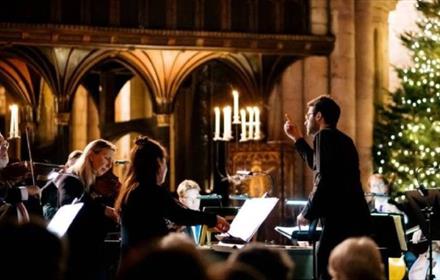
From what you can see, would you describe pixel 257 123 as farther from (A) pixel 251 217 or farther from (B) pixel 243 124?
(A) pixel 251 217

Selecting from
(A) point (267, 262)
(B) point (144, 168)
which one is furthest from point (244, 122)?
(A) point (267, 262)

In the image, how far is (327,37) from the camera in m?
18.2

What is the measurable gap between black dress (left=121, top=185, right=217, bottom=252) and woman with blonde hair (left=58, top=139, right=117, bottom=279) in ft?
2.16

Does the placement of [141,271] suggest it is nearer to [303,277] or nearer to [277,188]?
[303,277]

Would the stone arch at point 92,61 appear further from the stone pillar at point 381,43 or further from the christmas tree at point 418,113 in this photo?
the stone pillar at point 381,43

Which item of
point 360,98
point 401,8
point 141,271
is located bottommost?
point 141,271

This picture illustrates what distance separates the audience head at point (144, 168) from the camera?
316 inches

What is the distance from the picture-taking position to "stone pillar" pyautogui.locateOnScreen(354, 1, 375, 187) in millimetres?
19484

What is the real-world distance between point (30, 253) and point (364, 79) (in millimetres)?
16303

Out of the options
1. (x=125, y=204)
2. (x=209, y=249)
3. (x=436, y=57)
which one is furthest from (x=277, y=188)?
(x=125, y=204)

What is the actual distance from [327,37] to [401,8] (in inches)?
253

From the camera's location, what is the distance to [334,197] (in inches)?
328

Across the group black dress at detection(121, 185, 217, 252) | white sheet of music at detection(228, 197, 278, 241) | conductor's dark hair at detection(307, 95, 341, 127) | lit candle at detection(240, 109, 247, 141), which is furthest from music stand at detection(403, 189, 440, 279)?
lit candle at detection(240, 109, 247, 141)

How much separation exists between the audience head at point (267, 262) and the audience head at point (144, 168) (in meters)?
3.05
